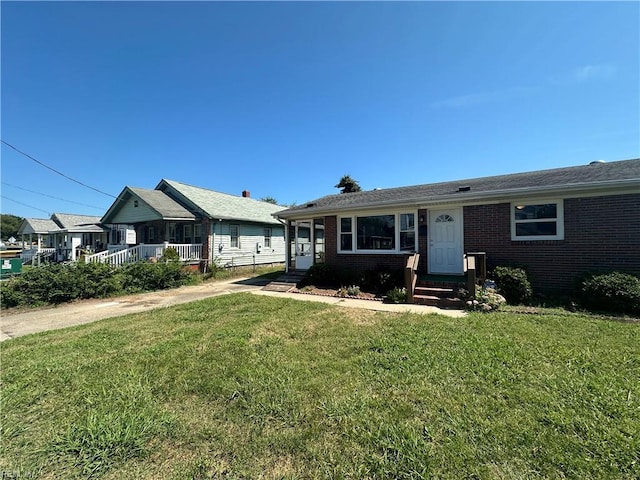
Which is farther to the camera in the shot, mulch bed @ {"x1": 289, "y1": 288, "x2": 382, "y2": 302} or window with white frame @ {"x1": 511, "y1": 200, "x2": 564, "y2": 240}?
mulch bed @ {"x1": 289, "y1": 288, "x2": 382, "y2": 302}

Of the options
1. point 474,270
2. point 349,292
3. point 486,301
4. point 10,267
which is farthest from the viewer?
point 10,267

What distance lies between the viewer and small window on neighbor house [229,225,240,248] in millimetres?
18047

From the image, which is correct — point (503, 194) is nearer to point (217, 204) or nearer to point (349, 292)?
point (349, 292)

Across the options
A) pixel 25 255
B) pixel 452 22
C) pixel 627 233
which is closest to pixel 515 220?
pixel 627 233

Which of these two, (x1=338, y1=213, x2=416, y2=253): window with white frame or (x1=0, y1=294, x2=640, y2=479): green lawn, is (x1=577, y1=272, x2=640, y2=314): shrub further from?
(x1=338, y1=213, x2=416, y2=253): window with white frame

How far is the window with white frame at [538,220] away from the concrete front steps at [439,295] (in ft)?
8.99

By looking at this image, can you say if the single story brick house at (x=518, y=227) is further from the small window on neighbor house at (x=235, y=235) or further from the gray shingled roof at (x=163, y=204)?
the gray shingled roof at (x=163, y=204)

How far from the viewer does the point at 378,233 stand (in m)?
10.8

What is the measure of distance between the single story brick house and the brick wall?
0.06 ft

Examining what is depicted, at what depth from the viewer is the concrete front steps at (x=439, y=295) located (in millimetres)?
7309

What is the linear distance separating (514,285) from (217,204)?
17130mm

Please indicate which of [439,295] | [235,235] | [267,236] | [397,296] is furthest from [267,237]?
[439,295]

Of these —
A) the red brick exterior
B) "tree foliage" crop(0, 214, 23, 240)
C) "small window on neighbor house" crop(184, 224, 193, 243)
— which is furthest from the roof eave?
"tree foliage" crop(0, 214, 23, 240)

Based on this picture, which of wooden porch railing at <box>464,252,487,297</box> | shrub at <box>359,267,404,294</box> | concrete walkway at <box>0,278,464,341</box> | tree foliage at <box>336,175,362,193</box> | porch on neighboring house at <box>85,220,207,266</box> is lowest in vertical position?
concrete walkway at <box>0,278,464,341</box>
